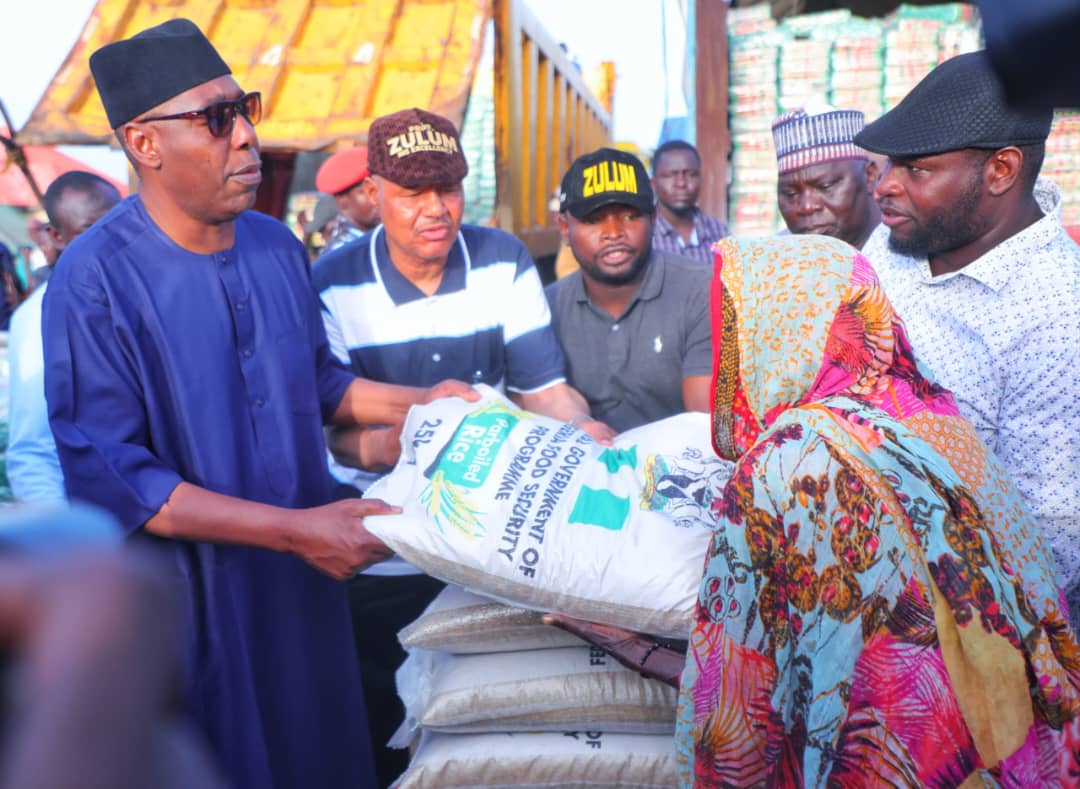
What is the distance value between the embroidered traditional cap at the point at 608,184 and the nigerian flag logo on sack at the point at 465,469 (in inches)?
43.8

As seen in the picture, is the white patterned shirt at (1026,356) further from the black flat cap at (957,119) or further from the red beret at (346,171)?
the red beret at (346,171)

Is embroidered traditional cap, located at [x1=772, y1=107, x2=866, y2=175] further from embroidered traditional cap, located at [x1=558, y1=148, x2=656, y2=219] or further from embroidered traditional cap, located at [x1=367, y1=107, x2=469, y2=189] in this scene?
embroidered traditional cap, located at [x1=367, y1=107, x2=469, y2=189]

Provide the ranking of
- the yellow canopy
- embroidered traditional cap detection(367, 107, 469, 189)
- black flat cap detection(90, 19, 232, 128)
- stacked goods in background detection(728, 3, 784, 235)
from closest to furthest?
1. black flat cap detection(90, 19, 232, 128)
2. embroidered traditional cap detection(367, 107, 469, 189)
3. the yellow canopy
4. stacked goods in background detection(728, 3, 784, 235)

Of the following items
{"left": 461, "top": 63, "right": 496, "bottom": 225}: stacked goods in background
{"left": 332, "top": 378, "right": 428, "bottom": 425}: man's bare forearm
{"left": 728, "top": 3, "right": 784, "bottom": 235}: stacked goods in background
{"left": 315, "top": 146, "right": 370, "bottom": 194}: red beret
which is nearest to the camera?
{"left": 332, "top": 378, "right": 428, "bottom": 425}: man's bare forearm

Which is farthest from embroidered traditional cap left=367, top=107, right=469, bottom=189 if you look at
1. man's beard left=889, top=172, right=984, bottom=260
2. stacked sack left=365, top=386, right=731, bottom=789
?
man's beard left=889, top=172, right=984, bottom=260

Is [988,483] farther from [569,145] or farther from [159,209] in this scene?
[569,145]

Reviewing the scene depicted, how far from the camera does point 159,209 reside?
6.75ft

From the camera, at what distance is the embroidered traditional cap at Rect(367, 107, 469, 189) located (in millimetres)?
2709

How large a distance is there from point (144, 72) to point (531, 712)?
1.67 meters

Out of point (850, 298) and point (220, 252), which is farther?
point (220, 252)

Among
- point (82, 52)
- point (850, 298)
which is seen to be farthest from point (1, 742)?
point (82, 52)

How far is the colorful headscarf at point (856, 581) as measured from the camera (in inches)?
56.6

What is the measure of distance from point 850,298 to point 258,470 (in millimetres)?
1321

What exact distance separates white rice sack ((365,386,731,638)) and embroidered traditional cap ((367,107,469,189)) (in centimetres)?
86
